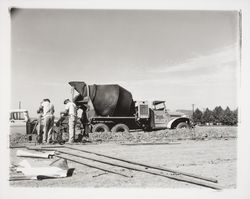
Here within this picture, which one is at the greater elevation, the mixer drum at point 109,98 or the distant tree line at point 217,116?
the mixer drum at point 109,98

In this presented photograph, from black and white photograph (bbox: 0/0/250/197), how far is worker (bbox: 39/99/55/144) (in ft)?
0.03

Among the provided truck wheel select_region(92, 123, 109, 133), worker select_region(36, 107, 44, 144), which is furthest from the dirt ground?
worker select_region(36, 107, 44, 144)

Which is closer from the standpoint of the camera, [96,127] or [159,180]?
[159,180]

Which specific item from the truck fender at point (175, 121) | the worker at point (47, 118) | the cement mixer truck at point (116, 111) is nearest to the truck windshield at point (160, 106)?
→ the cement mixer truck at point (116, 111)

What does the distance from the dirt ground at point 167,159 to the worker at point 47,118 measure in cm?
30

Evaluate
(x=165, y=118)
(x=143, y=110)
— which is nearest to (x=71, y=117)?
(x=143, y=110)

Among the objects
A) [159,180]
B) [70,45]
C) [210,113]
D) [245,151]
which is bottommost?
[159,180]

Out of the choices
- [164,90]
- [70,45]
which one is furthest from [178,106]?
[70,45]

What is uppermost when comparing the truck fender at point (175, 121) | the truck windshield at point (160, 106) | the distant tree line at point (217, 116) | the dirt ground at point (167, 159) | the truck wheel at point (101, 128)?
the truck windshield at point (160, 106)

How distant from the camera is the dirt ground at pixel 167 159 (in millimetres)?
4312

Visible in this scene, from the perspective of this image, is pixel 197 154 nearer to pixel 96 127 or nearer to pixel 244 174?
pixel 244 174

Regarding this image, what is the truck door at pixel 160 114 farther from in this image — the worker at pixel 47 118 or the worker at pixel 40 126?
the worker at pixel 40 126

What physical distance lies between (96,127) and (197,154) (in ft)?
3.70
